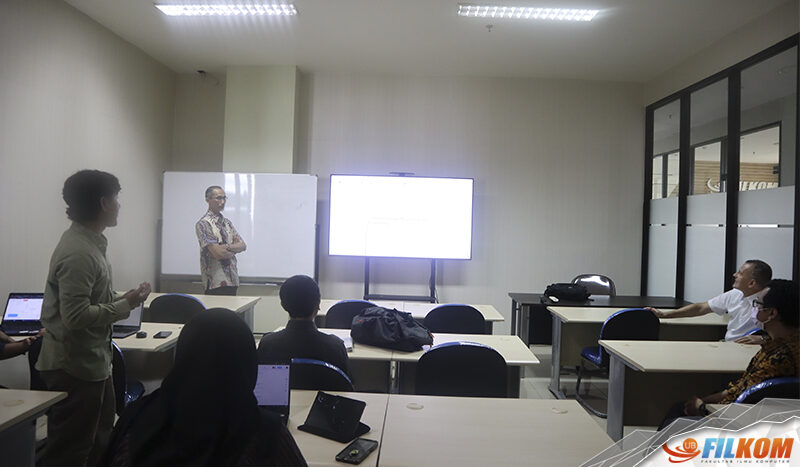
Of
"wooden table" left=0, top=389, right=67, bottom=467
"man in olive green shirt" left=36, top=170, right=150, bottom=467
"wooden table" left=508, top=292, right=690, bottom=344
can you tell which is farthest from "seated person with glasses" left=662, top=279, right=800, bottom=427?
"wooden table" left=0, top=389, right=67, bottom=467

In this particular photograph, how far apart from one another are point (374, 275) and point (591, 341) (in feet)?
8.27

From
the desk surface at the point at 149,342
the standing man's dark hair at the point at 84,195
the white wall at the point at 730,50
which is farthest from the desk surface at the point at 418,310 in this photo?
the white wall at the point at 730,50

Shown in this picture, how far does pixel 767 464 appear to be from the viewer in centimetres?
87

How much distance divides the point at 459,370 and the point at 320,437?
2.83 ft

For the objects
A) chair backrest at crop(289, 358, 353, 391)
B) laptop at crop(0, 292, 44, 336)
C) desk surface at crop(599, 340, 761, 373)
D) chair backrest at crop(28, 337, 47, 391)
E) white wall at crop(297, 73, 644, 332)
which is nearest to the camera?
chair backrest at crop(289, 358, 353, 391)

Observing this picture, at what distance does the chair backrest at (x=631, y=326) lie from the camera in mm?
3256

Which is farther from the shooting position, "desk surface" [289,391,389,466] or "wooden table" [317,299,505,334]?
"wooden table" [317,299,505,334]

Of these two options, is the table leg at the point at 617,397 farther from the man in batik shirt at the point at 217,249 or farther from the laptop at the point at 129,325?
the man in batik shirt at the point at 217,249

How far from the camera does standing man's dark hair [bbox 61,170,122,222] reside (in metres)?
1.62

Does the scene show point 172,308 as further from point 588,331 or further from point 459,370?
point 588,331

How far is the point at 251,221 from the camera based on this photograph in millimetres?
5062

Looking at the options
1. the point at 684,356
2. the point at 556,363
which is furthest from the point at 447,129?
the point at 684,356

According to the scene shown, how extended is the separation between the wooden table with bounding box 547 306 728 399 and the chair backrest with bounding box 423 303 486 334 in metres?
0.70

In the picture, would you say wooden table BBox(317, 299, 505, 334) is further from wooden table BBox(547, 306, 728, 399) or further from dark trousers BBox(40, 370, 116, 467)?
dark trousers BBox(40, 370, 116, 467)
